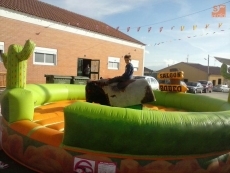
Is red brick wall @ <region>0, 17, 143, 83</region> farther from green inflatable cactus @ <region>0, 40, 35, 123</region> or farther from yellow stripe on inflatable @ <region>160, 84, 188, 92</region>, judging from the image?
yellow stripe on inflatable @ <region>160, 84, 188, 92</region>

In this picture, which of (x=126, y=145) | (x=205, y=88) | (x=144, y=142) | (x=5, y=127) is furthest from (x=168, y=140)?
(x=205, y=88)

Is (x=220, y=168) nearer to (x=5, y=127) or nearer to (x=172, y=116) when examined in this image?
(x=172, y=116)

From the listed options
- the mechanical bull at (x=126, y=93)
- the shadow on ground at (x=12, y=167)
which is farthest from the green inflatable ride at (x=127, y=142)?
the mechanical bull at (x=126, y=93)

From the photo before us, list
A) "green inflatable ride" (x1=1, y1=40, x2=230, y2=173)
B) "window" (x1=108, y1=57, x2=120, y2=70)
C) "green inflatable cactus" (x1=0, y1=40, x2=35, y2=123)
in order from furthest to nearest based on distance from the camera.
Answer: "window" (x1=108, y1=57, x2=120, y2=70)
"green inflatable cactus" (x1=0, y1=40, x2=35, y2=123)
"green inflatable ride" (x1=1, y1=40, x2=230, y2=173)

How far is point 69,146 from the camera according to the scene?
345cm

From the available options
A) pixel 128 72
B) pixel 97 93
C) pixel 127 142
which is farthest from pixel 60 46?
pixel 127 142

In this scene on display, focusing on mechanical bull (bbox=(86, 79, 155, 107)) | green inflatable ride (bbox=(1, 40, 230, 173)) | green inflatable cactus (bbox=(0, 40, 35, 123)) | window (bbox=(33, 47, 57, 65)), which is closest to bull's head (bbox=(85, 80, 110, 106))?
mechanical bull (bbox=(86, 79, 155, 107))

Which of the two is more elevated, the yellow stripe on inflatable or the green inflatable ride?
the yellow stripe on inflatable

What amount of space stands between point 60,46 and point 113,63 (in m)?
6.91

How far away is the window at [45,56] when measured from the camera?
15.2m

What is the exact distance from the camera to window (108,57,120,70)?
2209 centimetres

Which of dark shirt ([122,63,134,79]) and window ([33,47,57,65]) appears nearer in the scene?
dark shirt ([122,63,134,79])

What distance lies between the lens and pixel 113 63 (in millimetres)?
22656

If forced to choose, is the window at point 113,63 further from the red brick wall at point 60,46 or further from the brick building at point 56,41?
the red brick wall at point 60,46
